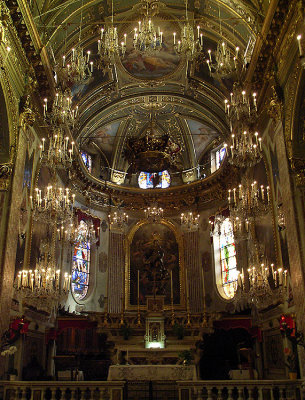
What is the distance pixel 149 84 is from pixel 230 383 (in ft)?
47.2

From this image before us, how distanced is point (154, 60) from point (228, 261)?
34.2 ft

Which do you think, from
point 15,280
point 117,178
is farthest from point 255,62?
point 117,178

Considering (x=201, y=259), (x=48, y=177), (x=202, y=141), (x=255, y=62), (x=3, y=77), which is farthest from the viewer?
(x=202, y=141)

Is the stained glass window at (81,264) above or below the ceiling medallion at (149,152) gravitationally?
below

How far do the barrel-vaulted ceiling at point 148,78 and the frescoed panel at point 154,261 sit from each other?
461cm

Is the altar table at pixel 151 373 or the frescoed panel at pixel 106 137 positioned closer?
the altar table at pixel 151 373

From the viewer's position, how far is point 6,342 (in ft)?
35.1

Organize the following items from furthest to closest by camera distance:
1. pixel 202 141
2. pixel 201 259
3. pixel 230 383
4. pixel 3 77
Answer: pixel 202 141
pixel 201 259
pixel 3 77
pixel 230 383

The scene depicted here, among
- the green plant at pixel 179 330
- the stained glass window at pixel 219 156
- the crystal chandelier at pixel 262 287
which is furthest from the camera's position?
the stained glass window at pixel 219 156

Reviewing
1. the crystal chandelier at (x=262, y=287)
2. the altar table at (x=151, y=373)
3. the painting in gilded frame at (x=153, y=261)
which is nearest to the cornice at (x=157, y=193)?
the painting in gilded frame at (x=153, y=261)

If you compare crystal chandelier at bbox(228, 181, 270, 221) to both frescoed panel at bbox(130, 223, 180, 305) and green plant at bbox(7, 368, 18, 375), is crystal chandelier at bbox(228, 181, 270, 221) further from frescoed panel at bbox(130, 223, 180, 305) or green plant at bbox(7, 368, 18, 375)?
frescoed panel at bbox(130, 223, 180, 305)

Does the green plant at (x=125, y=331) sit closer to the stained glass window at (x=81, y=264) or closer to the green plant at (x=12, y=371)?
the stained glass window at (x=81, y=264)

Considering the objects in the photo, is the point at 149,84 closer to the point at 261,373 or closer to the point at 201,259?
the point at 201,259

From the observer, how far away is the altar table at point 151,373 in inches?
441
